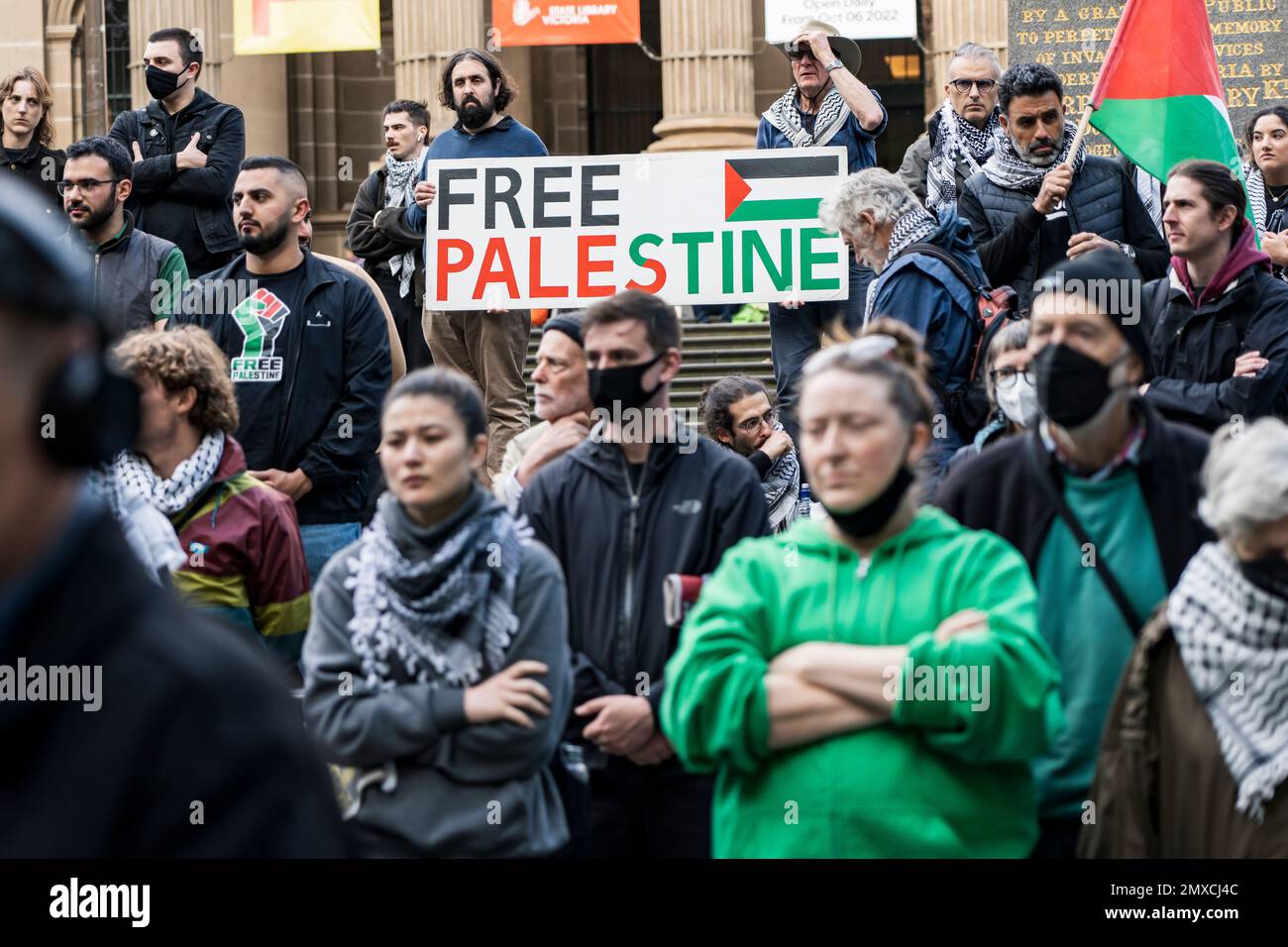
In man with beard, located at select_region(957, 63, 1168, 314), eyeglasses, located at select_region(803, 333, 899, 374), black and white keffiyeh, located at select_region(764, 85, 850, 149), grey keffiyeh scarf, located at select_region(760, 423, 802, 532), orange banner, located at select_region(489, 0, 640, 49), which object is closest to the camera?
eyeglasses, located at select_region(803, 333, 899, 374)

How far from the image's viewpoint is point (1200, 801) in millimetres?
4531

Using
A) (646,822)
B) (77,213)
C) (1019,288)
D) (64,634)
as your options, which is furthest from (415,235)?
(64,634)

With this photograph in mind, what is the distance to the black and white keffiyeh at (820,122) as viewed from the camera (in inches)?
423

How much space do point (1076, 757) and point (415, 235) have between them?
745cm

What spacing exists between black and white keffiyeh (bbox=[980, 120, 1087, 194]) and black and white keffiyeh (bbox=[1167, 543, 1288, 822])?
505cm

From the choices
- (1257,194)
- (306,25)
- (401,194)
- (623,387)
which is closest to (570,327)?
(623,387)

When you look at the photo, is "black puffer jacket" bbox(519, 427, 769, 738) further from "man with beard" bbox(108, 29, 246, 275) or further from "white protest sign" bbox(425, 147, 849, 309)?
"man with beard" bbox(108, 29, 246, 275)

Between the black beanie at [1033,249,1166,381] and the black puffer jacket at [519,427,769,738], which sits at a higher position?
the black beanie at [1033,249,1166,381]

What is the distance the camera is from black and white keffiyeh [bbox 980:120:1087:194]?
9.34m

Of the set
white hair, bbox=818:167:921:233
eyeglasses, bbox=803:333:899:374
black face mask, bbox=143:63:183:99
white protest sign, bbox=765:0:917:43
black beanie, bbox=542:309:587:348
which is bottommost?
eyeglasses, bbox=803:333:899:374

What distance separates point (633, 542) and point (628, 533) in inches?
1.2

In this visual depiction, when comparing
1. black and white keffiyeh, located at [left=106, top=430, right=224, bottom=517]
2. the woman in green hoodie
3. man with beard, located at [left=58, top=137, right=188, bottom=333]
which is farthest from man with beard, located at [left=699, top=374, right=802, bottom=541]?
the woman in green hoodie

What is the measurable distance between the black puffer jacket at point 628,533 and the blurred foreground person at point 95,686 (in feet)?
12.0

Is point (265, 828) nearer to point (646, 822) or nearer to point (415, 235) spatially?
point (646, 822)
